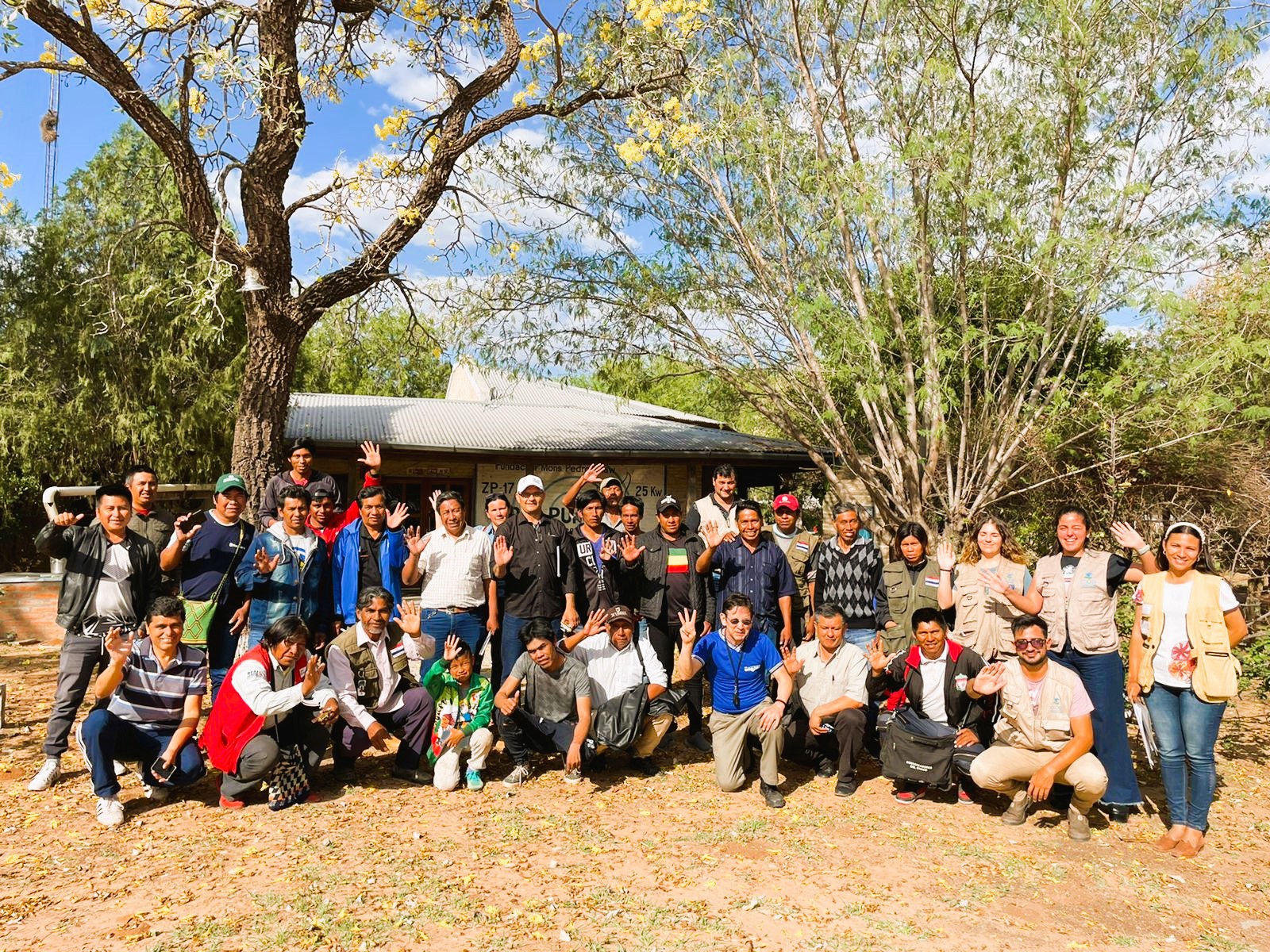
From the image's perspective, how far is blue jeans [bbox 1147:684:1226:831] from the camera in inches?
170

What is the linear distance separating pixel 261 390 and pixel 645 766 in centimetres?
486

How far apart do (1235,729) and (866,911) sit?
4790 mm

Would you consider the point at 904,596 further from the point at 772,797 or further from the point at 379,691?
the point at 379,691

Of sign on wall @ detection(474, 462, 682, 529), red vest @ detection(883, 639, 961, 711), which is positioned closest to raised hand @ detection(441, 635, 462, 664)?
red vest @ detection(883, 639, 961, 711)

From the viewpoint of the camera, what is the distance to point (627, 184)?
32.4ft

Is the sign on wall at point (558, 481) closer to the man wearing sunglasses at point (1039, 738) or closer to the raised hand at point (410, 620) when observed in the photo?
the raised hand at point (410, 620)

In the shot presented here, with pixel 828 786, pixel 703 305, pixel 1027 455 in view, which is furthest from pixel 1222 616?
pixel 703 305

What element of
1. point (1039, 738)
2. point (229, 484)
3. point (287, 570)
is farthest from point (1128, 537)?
point (229, 484)

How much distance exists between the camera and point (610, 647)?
17.5ft

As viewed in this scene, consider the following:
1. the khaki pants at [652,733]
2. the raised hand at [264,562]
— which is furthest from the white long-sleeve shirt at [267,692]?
the khaki pants at [652,733]

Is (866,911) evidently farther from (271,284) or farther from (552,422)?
(552,422)

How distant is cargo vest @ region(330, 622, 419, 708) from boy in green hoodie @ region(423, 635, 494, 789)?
0.76 ft

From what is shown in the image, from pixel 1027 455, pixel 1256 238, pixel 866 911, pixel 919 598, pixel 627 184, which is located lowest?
pixel 866 911

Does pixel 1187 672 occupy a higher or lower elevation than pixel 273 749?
higher
